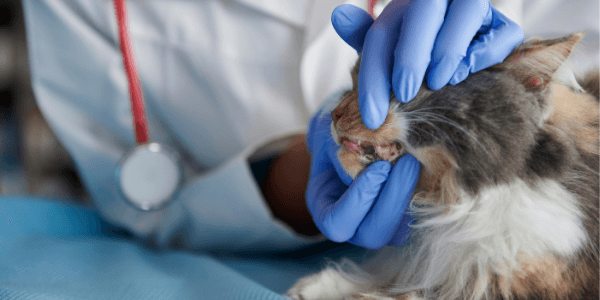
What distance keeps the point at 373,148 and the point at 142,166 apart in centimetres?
74

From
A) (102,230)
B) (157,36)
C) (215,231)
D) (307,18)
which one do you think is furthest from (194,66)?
(102,230)

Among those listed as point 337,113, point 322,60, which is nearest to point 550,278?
point 337,113

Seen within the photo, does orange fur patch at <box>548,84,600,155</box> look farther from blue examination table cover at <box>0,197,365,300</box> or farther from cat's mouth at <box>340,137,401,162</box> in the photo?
blue examination table cover at <box>0,197,365,300</box>

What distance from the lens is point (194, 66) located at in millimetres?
1315

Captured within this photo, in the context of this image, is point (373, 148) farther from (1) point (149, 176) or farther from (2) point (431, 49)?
(1) point (149, 176)

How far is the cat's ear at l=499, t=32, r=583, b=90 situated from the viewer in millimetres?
616

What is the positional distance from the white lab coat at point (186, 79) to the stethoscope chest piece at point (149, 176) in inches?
2.2

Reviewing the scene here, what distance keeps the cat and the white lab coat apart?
58 cm

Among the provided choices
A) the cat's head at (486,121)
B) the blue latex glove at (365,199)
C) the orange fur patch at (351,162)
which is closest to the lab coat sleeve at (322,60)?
the blue latex glove at (365,199)

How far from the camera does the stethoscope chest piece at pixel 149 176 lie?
1.16m

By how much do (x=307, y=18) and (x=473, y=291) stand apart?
0.96 meters

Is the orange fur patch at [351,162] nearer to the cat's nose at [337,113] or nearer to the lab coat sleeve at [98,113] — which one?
the cat's nose at [337,113]

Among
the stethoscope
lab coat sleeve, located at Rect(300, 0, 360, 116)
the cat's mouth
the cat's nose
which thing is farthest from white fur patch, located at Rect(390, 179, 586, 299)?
the stethoscope

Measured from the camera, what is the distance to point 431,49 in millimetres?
716
